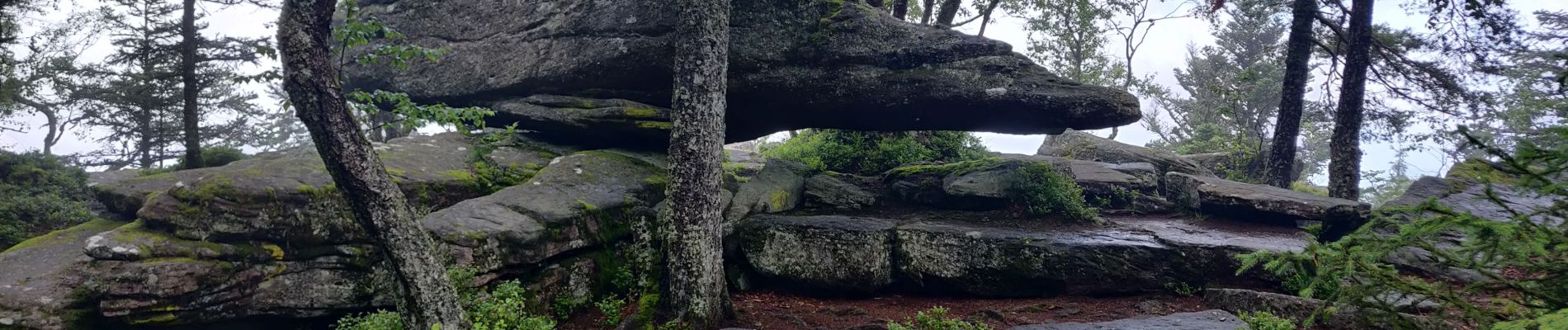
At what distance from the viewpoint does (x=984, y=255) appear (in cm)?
1061

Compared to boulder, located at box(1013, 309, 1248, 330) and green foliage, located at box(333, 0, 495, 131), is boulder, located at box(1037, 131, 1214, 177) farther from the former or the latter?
green foliage, located at box(333, 0, 495, 131)

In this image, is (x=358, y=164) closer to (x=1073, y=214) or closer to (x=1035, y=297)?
(x=1035, y=297)

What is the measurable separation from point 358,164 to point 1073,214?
11.2 metres

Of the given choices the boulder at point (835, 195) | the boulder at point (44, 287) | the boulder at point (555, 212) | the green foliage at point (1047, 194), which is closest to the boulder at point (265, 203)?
the boulder at point (44, 287)

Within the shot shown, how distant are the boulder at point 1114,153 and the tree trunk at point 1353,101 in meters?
4.32

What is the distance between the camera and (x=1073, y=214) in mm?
12516

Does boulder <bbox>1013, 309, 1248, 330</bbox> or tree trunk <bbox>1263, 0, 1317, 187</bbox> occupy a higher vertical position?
tree trunk <bbox>1263, 0, 1317, 187</bbox>

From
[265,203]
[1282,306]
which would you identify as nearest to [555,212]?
[265,203]

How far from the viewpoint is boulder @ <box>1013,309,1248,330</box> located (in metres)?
8.16

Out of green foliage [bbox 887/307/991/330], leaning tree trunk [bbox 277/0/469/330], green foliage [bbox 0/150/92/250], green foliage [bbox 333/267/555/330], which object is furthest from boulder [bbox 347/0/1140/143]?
green foliage [bbox 0/150/92/250]

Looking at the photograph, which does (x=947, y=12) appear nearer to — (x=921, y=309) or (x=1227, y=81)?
(x=921, y=309)

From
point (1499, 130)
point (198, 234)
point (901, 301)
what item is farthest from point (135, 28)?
point (1499, 130)

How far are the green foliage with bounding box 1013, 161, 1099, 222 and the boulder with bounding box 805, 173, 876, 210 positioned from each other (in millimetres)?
2925

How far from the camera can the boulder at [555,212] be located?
9156mm
